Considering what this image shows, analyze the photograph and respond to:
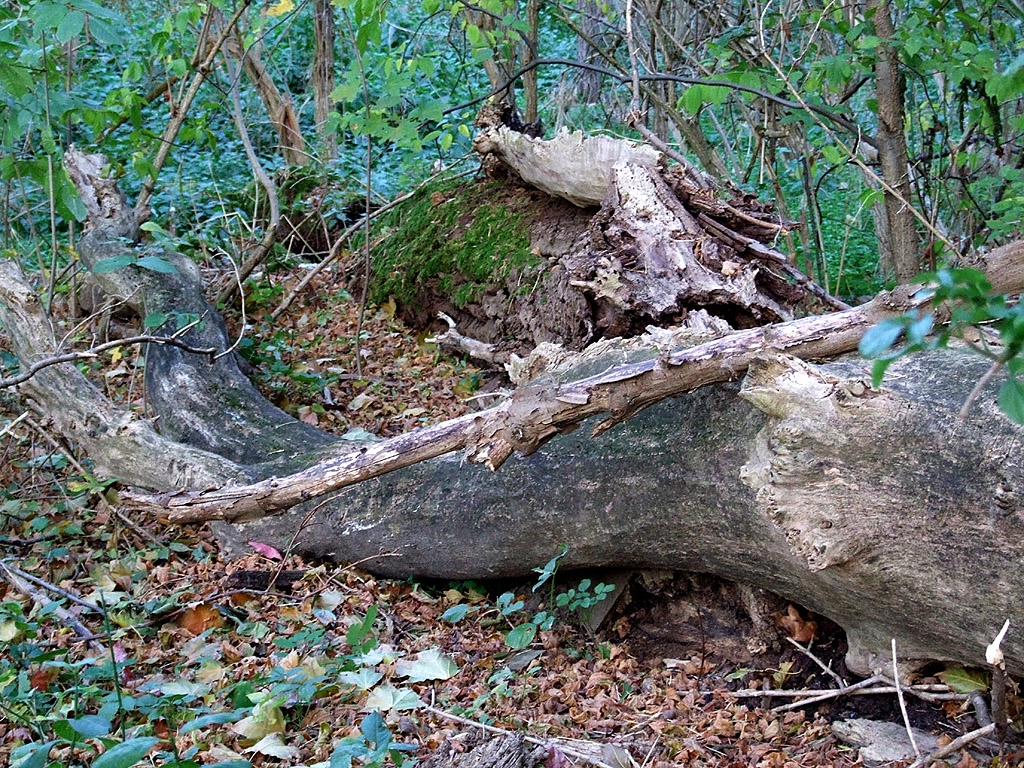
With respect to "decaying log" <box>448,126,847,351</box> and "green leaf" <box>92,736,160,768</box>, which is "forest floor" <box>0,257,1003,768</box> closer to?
"green leaf" <box>92,736,160,768</box>

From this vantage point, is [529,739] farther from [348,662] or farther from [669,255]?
[669,255]

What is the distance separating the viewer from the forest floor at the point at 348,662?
229cm

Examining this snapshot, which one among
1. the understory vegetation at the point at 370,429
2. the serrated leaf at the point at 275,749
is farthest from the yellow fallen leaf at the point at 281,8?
the serrated leaf at the point at 275,749

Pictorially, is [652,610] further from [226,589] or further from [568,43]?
[568,43]

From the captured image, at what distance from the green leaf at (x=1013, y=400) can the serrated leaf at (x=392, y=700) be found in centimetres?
190

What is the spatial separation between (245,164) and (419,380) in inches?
187

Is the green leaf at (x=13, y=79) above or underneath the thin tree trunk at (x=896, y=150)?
above

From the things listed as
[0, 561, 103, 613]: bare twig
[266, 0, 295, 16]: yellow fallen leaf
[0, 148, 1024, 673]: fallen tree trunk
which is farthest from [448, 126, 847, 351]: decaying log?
[266, 0, 295, 16]: yellow fallen leaf

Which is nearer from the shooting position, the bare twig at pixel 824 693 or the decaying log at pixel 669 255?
the bare twig at pixel 824 693

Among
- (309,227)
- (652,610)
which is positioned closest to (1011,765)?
(652,610)

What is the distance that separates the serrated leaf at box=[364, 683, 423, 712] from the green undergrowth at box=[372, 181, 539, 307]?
2.85m

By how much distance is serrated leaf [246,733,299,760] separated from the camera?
7.32 feet

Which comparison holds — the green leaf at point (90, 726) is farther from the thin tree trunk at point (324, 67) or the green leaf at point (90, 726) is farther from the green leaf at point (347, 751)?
the thin tree trunk at point (324, 67)

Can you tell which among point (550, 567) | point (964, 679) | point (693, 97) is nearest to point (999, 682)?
point (964, 679)
